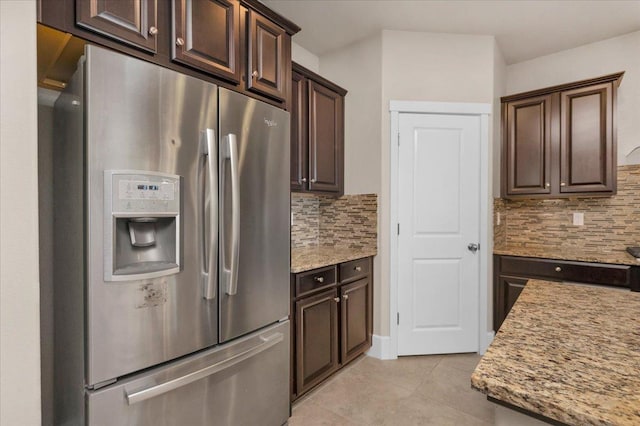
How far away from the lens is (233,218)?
1496 mm

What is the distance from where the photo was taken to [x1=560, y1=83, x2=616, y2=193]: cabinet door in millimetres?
2764

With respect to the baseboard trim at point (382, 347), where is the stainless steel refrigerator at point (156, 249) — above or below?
above

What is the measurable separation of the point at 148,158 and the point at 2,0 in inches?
21.9

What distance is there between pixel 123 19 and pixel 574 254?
347cm

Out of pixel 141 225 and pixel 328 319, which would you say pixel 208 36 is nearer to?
pixel 141 225

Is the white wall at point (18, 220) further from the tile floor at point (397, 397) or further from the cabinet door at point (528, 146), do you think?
the cabinet door at point (528, 146)

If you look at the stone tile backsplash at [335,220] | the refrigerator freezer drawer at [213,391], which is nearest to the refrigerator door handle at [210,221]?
the refrigerator freezer drawer at [213,391]

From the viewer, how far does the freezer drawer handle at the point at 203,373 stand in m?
1.18

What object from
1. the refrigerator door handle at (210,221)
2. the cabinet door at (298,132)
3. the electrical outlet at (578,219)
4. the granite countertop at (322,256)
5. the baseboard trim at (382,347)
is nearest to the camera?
the refrigerator door handle at (210,221)

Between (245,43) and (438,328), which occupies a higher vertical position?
(245,43)

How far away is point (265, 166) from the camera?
5.63ft

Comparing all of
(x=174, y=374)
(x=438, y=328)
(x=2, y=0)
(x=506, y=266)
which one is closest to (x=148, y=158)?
(x=2, y=0)

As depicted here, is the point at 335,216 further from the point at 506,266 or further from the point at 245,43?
the point at 245,43

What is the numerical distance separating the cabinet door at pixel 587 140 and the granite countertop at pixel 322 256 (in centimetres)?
189
